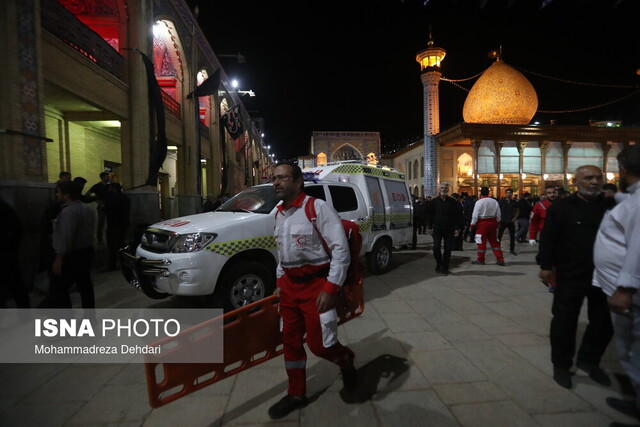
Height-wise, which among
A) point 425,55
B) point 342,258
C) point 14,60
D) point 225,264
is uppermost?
point 425,55

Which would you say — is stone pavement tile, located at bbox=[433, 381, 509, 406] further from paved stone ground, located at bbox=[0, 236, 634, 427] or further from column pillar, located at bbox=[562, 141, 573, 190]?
column pillar, located at bbox=[562, 141, 573, 190]

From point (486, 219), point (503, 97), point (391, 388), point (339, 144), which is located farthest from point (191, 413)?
point (339, 144)

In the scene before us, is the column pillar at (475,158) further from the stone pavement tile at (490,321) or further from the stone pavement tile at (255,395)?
the stone pavement tile at (255,395)

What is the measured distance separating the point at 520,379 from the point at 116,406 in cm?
354

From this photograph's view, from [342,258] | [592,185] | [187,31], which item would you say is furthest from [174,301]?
[187,31]

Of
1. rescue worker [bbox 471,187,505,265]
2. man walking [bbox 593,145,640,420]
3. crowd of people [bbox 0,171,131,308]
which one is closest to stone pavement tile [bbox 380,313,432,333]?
man walking [bbox 593,145,640,420]

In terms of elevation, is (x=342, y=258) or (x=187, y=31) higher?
(x=187, y=31)

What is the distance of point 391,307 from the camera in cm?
500

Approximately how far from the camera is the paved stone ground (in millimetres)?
2488

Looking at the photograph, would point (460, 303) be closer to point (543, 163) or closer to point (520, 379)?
point (520, 379)

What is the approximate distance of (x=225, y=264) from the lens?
4.35 metres

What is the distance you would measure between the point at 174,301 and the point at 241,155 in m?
25.2

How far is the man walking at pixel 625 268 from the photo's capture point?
212 centimetres

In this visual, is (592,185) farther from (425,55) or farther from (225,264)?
(425,55)
